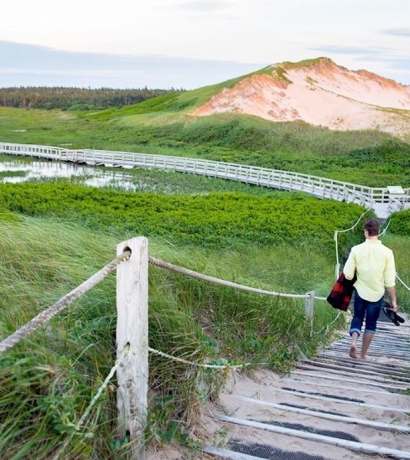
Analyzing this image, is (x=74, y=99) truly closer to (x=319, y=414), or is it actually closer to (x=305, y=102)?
(x=305, y=102)

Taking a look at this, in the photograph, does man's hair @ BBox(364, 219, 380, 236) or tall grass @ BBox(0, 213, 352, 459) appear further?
man's hair @ BBox(364, 219, 380, 236)

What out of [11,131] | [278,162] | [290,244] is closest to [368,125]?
[278,162]

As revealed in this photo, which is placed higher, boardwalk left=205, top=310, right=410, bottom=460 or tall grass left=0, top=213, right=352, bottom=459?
tall grass left=0, top=213, right=352, bottom=459

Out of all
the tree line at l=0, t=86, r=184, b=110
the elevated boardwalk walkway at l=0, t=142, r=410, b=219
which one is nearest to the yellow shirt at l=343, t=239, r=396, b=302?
the elevated boardwalk walkway at l=0, t=142, r=410, b=219

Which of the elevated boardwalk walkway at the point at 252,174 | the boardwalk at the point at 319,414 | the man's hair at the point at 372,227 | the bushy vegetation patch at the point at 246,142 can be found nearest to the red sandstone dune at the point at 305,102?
the bushy vegetation patch at the point at 246,142

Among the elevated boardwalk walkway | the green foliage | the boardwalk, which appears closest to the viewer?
the boardwalk

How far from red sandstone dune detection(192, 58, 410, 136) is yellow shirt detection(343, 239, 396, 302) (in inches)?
2079

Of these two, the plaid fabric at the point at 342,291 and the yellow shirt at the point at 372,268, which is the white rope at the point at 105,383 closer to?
the yellow shirt at the point at 372,268

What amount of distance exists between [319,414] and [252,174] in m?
35.7

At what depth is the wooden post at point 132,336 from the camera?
3.16 m

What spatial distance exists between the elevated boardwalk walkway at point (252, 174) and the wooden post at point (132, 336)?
26.5 m

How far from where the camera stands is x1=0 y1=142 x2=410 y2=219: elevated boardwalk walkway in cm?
3077

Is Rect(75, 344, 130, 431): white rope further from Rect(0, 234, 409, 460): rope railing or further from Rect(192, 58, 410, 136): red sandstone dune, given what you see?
Rect(192, 58, 410, 136): red sandstone dune

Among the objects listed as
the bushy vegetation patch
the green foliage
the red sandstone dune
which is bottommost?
the green foliage
